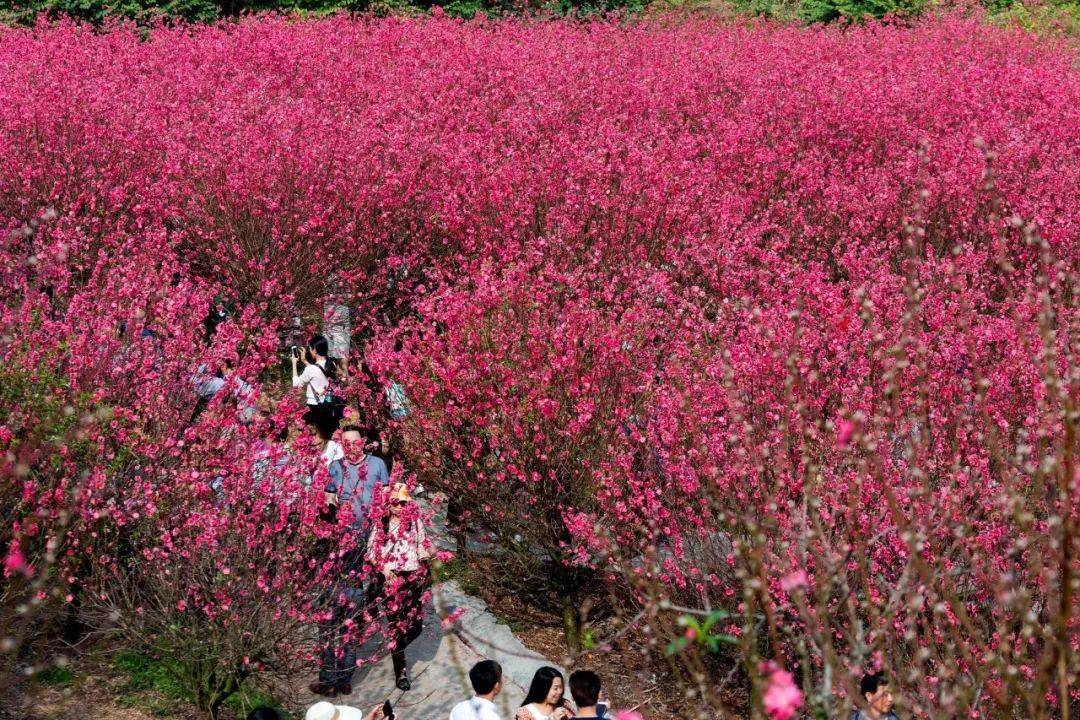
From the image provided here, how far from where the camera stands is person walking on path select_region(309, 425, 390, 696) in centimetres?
755

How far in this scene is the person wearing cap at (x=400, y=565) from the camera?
761 centimetres

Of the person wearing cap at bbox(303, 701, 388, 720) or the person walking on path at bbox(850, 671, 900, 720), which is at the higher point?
the person walking on path at bbox(850, 671, 900, 720)

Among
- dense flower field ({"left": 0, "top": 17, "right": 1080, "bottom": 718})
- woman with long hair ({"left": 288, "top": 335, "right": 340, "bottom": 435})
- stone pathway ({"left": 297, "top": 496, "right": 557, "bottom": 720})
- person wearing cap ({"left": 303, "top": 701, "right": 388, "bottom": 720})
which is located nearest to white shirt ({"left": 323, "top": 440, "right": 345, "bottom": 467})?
dense flower field ({"left": 0, "top": 17, "right": 1080, "bottom": 718})

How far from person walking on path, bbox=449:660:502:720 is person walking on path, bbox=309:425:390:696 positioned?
4.67 ft

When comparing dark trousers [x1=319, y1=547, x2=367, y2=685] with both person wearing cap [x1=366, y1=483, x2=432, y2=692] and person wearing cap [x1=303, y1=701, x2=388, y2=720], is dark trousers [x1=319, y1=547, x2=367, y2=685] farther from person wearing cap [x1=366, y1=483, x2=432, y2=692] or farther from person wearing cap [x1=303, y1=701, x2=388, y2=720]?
person wearing cap [x1=303, y1=701, x2=388, y2=720]

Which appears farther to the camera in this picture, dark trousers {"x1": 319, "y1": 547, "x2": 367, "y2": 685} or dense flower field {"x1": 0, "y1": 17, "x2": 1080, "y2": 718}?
dark trousers {"x1": 319, "y1": 547, "x2": 367, "y2": 685}

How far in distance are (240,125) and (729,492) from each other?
8037mm

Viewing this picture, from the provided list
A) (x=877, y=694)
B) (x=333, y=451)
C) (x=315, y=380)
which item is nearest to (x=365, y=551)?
(x=333, y=451)

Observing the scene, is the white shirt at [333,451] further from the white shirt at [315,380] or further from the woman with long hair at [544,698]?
the woman with long hair at [544,698]

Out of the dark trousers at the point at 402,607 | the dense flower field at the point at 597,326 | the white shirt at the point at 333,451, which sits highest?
the dense flower field at the point at 597,326

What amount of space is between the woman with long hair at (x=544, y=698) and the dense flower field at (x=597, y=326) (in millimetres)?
609

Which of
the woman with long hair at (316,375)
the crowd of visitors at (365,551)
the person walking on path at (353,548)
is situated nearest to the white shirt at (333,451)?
the crowd of visitors at (365,551)

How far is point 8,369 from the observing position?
7.42 m

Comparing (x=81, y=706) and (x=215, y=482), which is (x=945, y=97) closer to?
(x=215, y=482)
